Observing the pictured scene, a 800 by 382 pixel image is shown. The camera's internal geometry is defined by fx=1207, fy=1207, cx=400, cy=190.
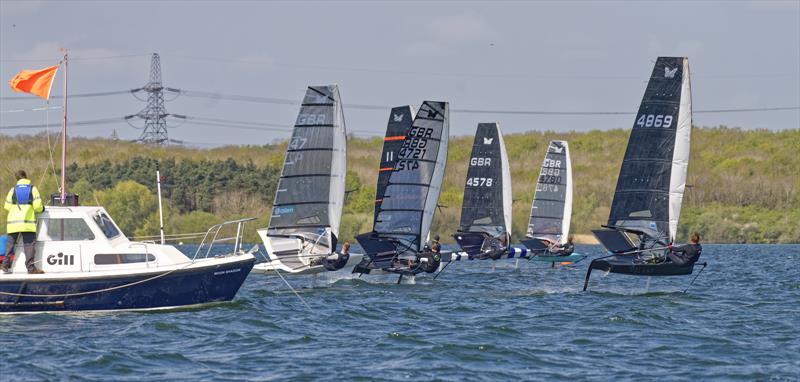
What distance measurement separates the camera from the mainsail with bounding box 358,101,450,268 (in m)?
40.8

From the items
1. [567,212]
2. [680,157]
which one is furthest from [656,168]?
[567,212]

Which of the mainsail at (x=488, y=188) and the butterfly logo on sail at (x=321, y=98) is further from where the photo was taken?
the mainsail at (x=488, y=188)

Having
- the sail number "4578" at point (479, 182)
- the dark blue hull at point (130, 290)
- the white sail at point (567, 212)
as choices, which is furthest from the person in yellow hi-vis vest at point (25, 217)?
the white sail at point (567, 212)

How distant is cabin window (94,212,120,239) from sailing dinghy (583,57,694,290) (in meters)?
14.1

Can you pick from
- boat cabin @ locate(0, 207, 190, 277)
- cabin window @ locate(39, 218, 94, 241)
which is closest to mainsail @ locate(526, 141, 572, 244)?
boat cabin @ locate(0, 207, 190, 277)

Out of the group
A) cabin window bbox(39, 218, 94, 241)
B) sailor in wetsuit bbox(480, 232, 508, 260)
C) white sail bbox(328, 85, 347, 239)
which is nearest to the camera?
cabin window bbox(39, 218, 94, 241)

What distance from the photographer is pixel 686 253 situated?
33.1 m

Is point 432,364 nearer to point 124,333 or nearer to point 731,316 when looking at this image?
point 124,333

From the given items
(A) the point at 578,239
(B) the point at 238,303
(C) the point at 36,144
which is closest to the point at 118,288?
(B) the point at 238,303

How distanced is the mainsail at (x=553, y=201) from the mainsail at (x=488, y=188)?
8.49 feet

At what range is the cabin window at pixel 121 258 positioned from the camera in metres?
27.5

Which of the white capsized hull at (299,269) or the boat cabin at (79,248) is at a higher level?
the boat cabin at (79,248)

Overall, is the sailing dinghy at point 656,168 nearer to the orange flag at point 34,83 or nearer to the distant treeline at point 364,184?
the orange flag at point 34,83

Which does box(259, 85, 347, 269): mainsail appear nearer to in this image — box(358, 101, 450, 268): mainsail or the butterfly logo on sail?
the butterfly logo on sail
